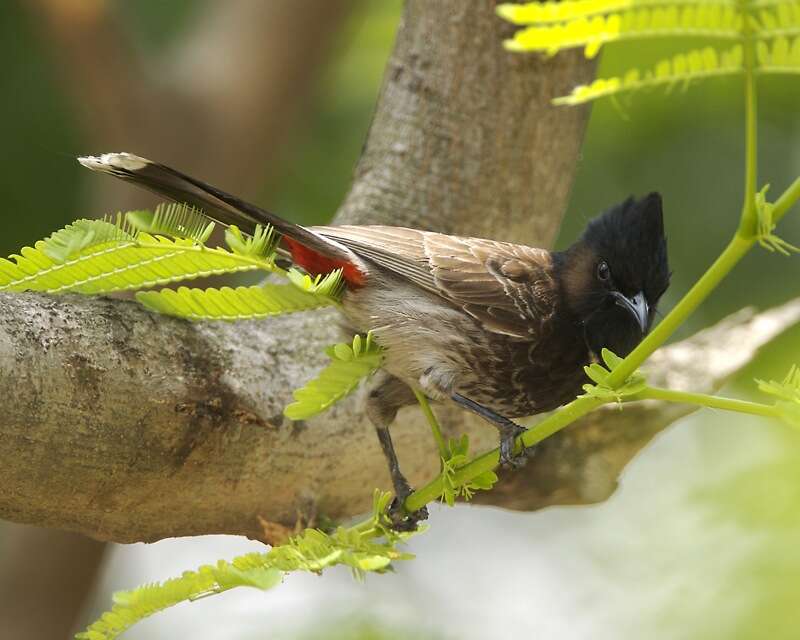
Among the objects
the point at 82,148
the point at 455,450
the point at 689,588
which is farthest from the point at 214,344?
the point at 82,148

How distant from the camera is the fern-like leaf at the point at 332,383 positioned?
2.59 m

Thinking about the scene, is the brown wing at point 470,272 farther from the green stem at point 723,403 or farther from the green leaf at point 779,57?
the green leaf at point 779,57

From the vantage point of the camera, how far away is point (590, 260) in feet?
11.1

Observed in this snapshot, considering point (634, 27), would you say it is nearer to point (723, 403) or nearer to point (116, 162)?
point (723, 403)

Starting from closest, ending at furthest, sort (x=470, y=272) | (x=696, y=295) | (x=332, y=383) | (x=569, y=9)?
(x=569, y=9)
(x=696, y=295)
(x=332, y=383)
(x=470, y=272)

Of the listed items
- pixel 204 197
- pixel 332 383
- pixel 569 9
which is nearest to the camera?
pixel 569 9

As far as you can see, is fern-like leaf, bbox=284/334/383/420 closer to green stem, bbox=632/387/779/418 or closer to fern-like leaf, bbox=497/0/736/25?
green stem, bbox=632/387/779/418

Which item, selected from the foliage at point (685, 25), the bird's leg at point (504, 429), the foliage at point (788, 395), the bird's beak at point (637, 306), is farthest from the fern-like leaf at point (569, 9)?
the bird's beak at point (637, 306)

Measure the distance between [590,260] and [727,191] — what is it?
2958mm

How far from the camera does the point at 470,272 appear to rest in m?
3.35

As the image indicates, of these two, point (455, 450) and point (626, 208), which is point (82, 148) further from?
point (455, 450)

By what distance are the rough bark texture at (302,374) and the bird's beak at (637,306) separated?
81cm

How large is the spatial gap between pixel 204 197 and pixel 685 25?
53.1 inches

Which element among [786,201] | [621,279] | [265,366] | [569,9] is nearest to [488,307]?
[621,279]
